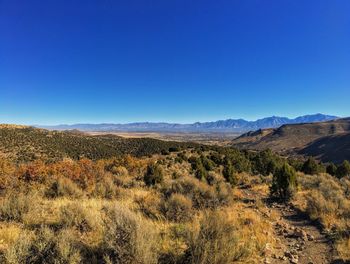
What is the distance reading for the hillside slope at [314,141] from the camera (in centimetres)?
8238

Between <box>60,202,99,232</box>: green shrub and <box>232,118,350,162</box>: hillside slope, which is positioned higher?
<box>60,202,99,232</box>: green shrub

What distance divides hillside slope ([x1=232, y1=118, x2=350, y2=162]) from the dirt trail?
241 feet

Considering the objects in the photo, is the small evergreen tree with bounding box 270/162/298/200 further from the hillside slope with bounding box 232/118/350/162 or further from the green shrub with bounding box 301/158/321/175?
the hillside slope with bounding box 232/118/350/162

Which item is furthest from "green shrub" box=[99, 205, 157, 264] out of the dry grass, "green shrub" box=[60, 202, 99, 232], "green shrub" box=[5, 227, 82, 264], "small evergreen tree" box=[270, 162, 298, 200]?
"small evergreen tree" box=[270, 162, 298, 200]

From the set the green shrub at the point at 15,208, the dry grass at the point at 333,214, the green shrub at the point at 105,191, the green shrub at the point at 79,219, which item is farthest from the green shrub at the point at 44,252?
the green shrub at the point at 105,191

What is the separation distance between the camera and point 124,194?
404 inches

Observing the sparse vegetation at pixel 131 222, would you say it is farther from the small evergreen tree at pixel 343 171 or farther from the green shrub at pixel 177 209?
the small evergreen tree at pixel 343 171

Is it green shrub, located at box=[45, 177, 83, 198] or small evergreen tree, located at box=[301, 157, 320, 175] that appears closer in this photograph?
green shrub, located at box=[45, 177, 83, 198]

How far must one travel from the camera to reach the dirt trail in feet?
18.6

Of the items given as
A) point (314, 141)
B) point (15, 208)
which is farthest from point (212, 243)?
point (314, 141)

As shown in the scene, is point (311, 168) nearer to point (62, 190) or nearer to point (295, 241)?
point (295, 241)

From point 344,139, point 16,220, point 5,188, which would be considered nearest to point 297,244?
point 16,220

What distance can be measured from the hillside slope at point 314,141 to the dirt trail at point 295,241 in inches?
2891

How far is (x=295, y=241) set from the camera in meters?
6.75
